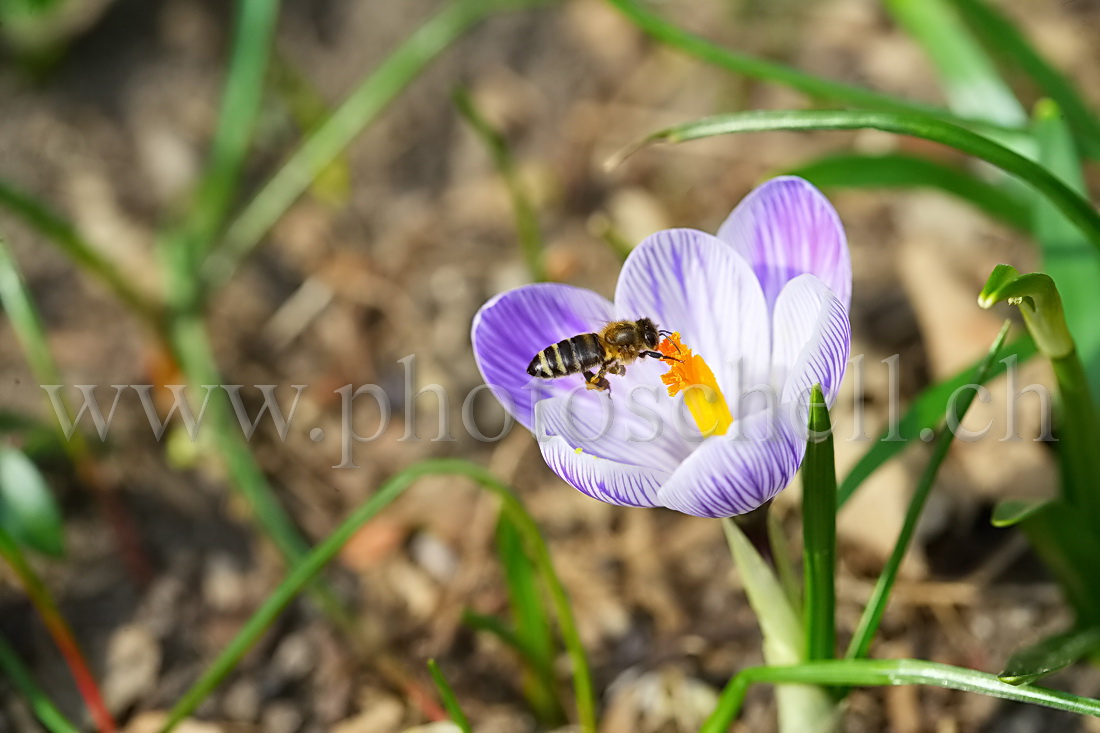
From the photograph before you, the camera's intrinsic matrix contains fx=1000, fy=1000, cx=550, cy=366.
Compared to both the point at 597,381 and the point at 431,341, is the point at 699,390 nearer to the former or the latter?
the point at 597,381

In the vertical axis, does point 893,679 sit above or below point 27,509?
below

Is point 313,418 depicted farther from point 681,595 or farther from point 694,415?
point 694,415

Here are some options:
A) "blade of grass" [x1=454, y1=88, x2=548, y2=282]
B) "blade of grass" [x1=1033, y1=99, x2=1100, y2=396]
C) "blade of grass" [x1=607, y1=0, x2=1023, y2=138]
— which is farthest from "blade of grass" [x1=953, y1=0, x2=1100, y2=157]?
"blade of grass" [x1=454, y1=88, x2=548, y2=282]

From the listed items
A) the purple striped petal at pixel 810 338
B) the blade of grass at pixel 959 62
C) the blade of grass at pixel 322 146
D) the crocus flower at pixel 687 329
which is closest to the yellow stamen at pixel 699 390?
the crocus flower at pixel 687 329

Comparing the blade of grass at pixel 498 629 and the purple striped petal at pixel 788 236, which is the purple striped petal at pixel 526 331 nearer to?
the purple striped petal at pixel 788 236

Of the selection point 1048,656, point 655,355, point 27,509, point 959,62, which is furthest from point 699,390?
point 27,509

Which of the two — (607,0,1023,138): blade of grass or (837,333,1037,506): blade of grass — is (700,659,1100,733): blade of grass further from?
(607,0,1023,138): blade of grass
